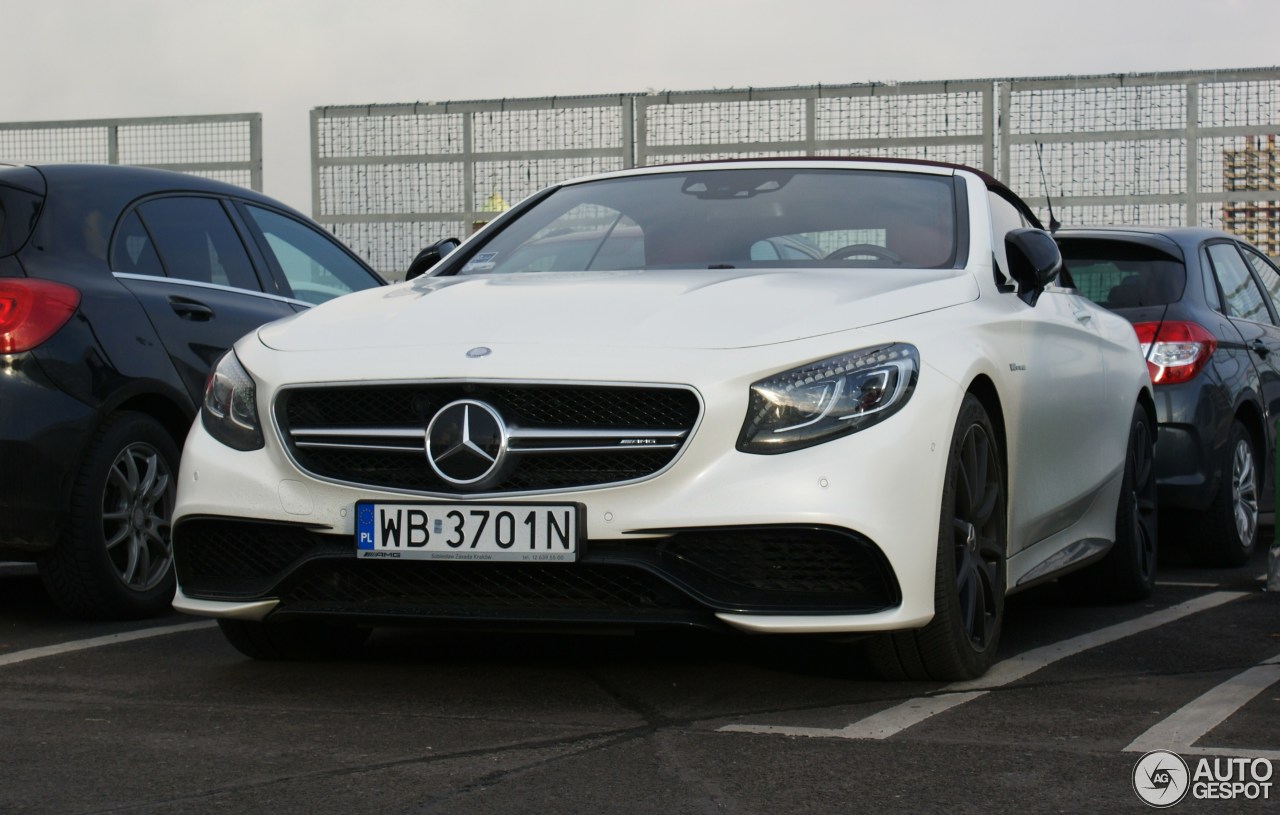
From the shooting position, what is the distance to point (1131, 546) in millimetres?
6723

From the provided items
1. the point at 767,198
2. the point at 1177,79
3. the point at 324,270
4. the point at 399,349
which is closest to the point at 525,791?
the point at 399,349

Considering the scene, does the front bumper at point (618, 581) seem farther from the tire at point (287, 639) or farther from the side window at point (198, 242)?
→ the side window at point (198, 242)

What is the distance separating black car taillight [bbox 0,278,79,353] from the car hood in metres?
1.14

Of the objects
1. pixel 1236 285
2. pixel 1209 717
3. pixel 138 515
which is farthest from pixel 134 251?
pixel 1236 285

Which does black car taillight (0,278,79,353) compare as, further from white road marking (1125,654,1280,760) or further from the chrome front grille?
white road marking (1125,654,1280,760)

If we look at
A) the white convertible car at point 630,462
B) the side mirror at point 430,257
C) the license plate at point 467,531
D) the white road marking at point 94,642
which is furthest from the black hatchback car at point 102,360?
the license plate at point 467,531

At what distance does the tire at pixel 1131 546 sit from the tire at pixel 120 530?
315 cm

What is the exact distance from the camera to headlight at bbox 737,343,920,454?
437 centimetres

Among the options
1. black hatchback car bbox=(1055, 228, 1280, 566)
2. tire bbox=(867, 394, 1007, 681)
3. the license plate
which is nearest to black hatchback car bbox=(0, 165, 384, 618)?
the license plate

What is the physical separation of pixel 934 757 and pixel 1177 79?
19.5 m

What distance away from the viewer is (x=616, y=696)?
474cm

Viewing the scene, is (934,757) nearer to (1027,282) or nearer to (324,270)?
(1027,282)

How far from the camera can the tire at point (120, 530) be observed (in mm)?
6055

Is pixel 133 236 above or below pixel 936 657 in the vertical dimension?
above
